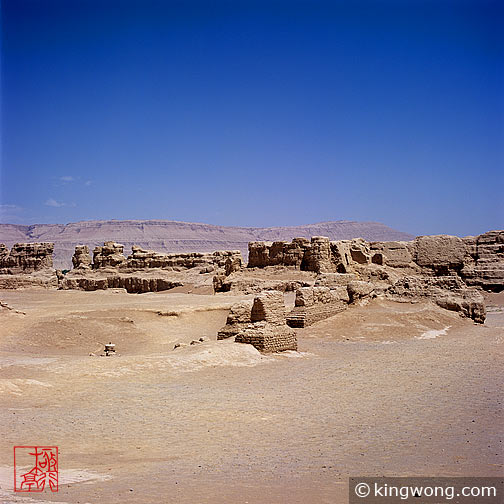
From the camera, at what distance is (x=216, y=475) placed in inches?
238

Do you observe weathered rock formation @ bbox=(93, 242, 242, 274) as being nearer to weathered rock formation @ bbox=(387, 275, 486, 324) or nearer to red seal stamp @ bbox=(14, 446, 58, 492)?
weathered rock formation @ bbox=(387, 275, 486, 324)

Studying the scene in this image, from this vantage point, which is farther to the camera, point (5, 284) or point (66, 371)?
point (5, 284)

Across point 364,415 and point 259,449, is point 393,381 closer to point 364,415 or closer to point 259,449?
point 364,415

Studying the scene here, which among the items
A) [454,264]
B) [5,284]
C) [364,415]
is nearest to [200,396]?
[364,415]

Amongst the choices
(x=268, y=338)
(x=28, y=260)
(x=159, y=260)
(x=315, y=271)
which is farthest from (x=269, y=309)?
(x=28, y=260)

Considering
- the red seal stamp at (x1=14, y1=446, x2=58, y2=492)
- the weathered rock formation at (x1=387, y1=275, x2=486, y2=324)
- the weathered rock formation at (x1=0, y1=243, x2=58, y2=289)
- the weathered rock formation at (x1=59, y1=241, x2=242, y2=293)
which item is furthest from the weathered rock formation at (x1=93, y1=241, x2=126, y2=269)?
the red seal stamp at (x1=14, y1=446, x2=58, y2=492)

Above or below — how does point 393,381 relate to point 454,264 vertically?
below

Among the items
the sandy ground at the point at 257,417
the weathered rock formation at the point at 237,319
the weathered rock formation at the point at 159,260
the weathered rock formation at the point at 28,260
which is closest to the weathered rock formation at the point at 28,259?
→ the weathered rock formation at the point at 28,260

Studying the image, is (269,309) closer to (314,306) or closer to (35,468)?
(314,306)

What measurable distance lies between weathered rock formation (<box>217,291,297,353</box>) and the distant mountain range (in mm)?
113854

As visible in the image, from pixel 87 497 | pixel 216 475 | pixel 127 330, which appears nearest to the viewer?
pixel 87 497

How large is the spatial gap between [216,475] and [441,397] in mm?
5076

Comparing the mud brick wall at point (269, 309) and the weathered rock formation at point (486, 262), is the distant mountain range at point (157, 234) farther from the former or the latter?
the mud brick wall at point (269, 309)

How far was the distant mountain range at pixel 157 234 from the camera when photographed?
447 feet
